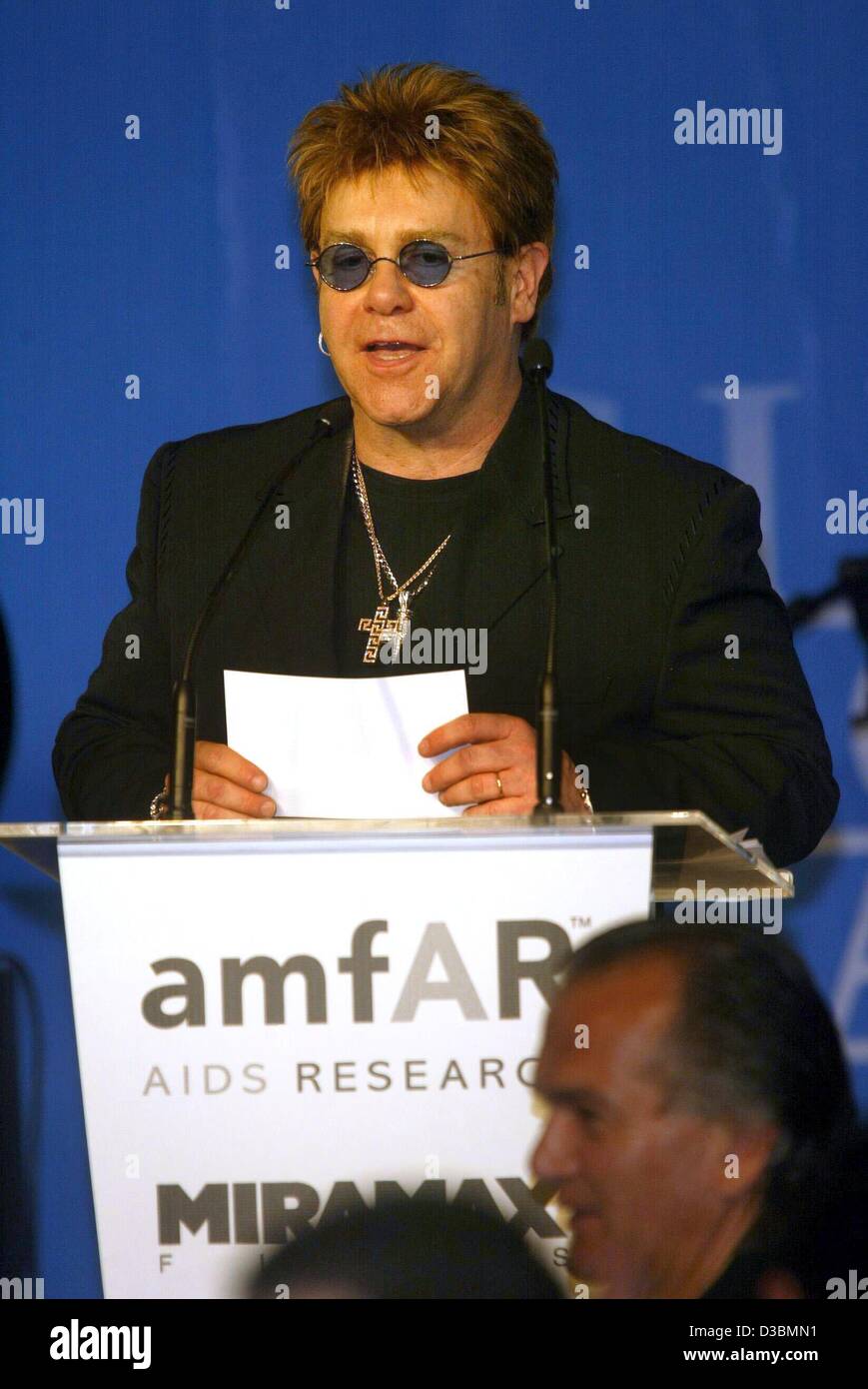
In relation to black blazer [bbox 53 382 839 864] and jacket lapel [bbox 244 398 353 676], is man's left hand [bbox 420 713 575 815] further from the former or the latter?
jacket lapel [bbox 244 398 353 676]

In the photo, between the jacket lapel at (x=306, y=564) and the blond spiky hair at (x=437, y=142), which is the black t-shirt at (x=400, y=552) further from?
the blond spiky hair at (x=437, y=142)

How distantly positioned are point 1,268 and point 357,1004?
5.75 ft

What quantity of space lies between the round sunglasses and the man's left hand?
80 cm

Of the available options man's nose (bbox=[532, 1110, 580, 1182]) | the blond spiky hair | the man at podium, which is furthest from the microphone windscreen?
man's nose (bbox=[532, 1110, 580, 1182])

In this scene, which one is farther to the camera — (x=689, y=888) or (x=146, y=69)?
(x=146, y=69)

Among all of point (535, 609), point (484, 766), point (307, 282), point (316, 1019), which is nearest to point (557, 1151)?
point (316, 1019)

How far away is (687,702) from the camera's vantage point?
90.4 inches

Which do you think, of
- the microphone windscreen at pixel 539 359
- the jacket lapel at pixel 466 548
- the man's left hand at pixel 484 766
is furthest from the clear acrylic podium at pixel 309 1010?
the jacket lapel at pixel 466 548

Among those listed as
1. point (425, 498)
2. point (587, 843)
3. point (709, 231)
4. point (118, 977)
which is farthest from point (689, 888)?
point (709, 231)

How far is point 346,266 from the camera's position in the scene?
2.32m

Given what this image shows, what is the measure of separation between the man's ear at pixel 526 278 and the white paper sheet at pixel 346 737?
2.88ft

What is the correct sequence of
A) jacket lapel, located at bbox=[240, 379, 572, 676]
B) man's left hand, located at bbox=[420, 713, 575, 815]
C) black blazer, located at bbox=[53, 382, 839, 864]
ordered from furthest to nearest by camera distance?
jacket lapel, located at bbox=[240, 379, 572, 676]
black blazer, located at bbox=[53, 382, 839, 864]
man's left hand, located at bbox=[420, 713, 575, 815]

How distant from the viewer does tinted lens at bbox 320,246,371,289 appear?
2312 mm
